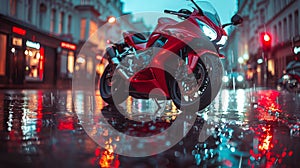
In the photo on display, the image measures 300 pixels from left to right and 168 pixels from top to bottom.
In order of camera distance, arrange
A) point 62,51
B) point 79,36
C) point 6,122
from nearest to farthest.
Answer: point 6,122, point 62,51, point 79,36

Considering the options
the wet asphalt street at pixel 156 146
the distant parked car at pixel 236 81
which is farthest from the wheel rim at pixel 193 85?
the distant parked car at pixel 236 81

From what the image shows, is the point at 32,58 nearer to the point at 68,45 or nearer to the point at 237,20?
the point at 68,45

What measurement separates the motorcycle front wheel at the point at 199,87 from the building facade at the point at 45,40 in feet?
47.6

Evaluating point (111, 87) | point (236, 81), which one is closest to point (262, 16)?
point (236, 81)

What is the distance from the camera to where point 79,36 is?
3312 cm

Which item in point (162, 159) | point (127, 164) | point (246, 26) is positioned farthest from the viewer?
point (246, 26)

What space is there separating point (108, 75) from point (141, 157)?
4.32m

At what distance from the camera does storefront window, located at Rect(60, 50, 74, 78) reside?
27359 millimetres

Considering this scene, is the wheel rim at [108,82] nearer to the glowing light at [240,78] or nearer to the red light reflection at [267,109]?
the red light reflection at [267,109]

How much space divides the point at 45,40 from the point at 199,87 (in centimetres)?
2234

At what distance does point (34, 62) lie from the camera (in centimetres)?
2247

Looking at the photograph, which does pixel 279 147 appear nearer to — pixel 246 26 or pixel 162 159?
pixel 162 159

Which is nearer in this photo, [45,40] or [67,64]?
[45,40]

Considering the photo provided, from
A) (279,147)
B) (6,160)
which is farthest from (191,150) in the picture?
(6,160)
